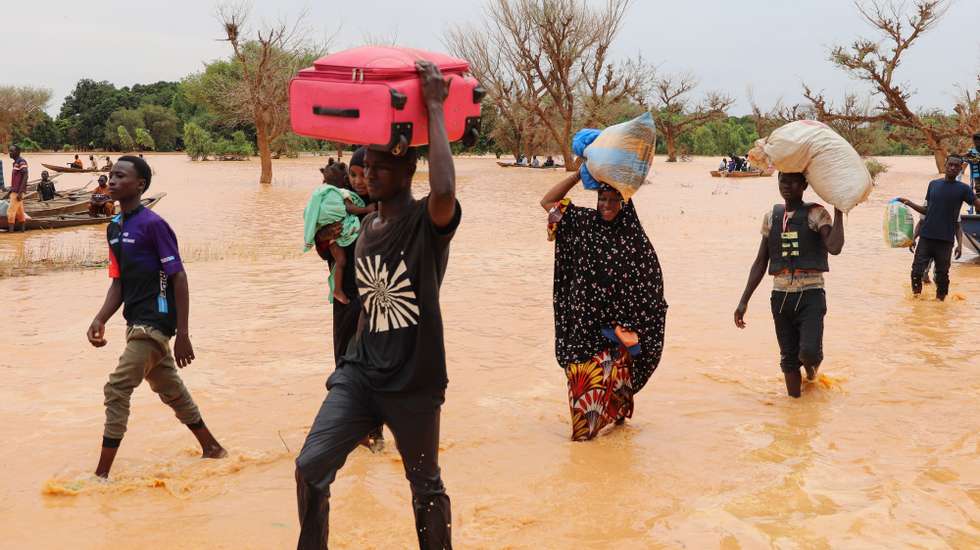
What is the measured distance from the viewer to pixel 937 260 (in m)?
9.52

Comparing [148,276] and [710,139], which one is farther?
[710,139]

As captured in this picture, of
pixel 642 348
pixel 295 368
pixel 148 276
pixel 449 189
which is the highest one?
pixel 449 189

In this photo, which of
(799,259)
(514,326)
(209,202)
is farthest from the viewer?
(209,202)

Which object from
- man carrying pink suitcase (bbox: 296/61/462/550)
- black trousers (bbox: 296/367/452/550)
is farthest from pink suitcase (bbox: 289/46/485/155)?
black trousers (bbox: 296/367/452/550)

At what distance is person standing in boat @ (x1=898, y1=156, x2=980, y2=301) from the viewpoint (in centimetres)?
934

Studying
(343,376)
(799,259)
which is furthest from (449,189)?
(799,259)

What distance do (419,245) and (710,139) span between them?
73.4 m

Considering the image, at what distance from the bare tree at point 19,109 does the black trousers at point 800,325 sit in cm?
6610

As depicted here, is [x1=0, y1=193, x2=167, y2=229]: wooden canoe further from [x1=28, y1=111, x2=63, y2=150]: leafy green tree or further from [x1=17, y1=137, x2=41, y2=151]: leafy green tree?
[x1=28, y1=111, x2=63, y2=150]: leafy green tree

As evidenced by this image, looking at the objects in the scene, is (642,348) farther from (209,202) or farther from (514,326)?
(209,202)

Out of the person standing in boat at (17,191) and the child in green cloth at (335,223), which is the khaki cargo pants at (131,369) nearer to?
the child in green cloth at (335,223)

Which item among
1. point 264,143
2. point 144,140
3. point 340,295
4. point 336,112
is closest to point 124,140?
point 144,140

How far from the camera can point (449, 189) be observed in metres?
2.65

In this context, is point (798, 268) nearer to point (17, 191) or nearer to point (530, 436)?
point (530, 436)
